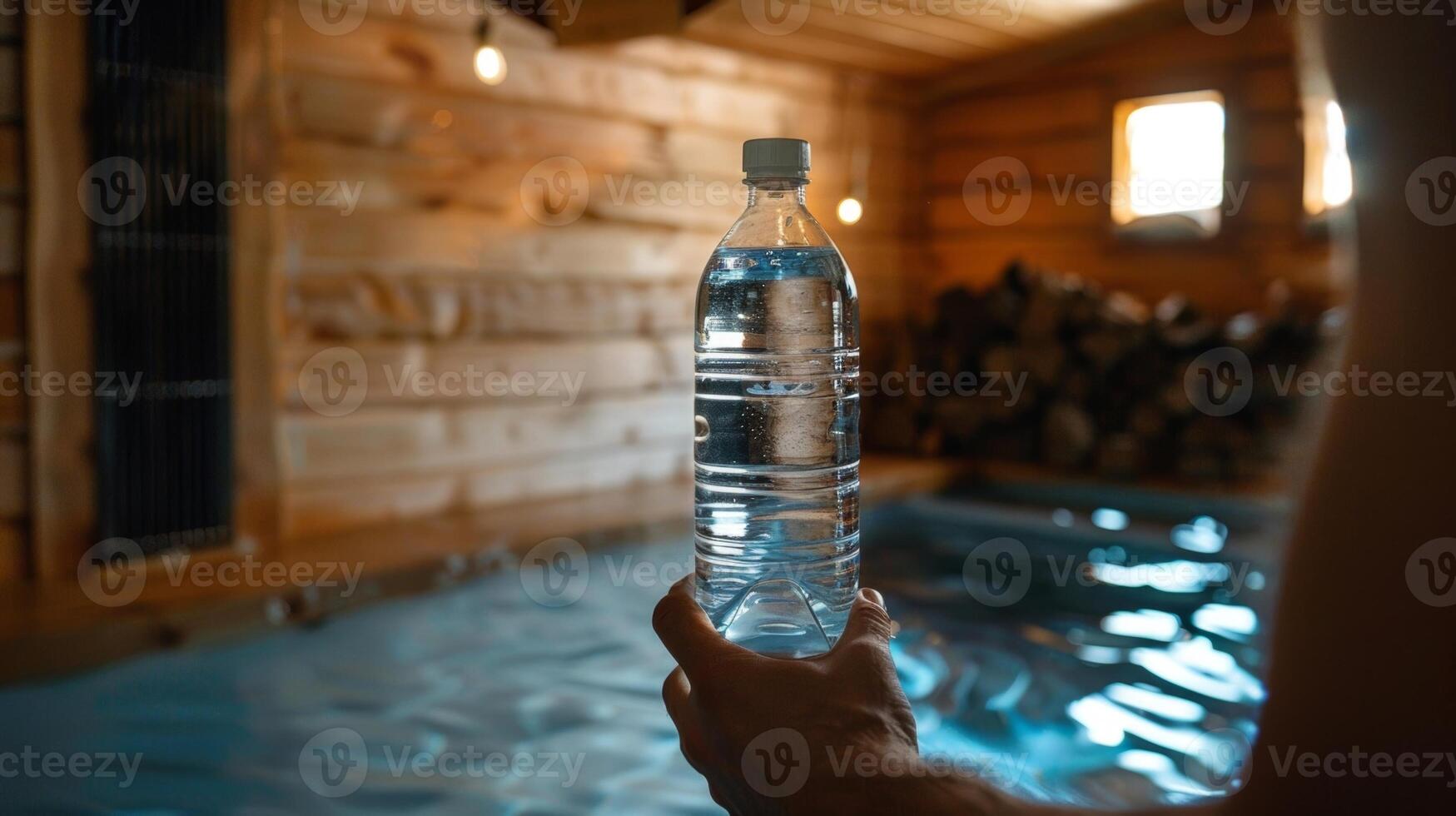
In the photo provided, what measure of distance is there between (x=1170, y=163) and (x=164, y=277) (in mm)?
5563

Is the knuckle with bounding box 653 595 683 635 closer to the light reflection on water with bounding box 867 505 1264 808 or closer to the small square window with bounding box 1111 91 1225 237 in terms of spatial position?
the light reflection on water with bounding box 867 505 1264 808

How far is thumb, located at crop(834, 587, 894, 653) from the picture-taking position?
0.96 metres

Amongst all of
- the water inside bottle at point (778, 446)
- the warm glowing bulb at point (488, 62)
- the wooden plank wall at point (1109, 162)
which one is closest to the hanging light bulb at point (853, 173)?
the wooden plank wall at point (1109, 162)

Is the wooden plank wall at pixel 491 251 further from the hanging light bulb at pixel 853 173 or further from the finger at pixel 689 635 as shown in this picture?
the finger at pixel 689 635

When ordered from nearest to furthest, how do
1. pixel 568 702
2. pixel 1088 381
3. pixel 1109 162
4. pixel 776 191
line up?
pixel 776 191 < pixel 568 702 < pixel 1088 381 < pixel 1109 162

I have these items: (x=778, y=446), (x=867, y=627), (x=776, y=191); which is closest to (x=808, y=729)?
(x=867, y=627)

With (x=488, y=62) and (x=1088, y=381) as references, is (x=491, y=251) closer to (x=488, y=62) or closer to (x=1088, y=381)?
(x=488, y=62)

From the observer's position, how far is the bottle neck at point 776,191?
119 centimetres

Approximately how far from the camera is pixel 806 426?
68.1 inches

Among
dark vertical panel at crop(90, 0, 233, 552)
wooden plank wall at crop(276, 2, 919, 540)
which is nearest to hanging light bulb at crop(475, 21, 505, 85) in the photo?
wooden plank wall at crop(276, 2, 919, 540)

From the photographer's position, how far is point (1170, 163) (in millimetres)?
6887

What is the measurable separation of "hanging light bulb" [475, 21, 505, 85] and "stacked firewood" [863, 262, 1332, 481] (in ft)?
10.5

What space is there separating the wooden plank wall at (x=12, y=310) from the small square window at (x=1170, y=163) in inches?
224

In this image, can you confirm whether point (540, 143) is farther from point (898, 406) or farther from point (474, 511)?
point (898, 406)
